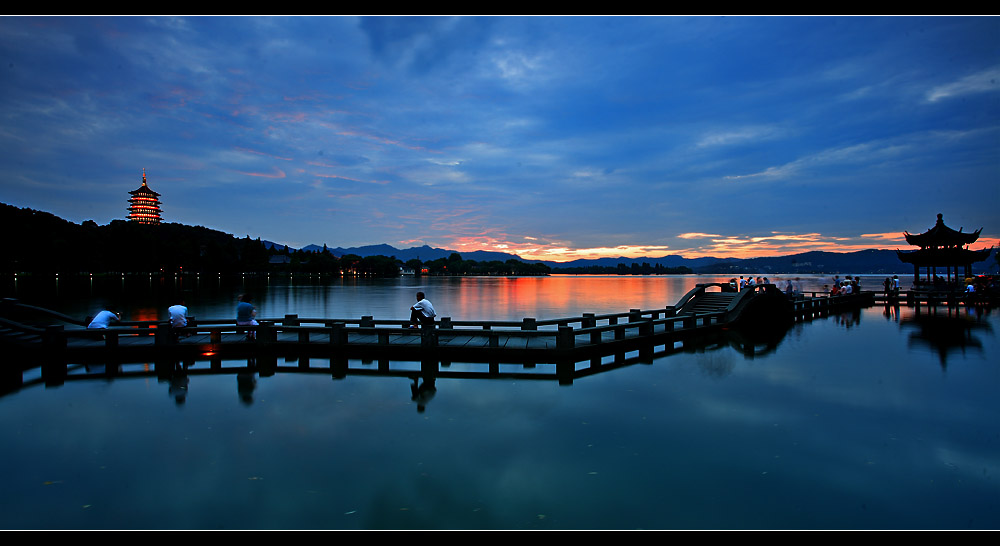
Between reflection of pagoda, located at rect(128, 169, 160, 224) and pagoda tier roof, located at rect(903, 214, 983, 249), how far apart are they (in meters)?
244

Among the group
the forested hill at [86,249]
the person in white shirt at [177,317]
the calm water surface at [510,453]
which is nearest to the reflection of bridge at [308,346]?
the person in white shirt at [177,317]

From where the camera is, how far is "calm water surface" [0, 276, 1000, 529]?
Result: 532cm

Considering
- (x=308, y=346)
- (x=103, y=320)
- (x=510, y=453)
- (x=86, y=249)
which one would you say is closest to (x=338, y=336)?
(x=308, y=346)

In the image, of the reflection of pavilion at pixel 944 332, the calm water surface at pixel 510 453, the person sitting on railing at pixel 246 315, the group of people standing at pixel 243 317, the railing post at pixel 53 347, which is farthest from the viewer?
the reflection of pavilion at pixel 944 332

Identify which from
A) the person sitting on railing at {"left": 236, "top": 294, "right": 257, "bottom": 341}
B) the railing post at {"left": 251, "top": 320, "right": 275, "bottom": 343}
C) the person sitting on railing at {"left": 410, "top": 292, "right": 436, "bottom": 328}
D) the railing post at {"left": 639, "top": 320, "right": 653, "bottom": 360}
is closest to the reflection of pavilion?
the railing post at {"left": 639, "top": 320, "right": 653, "bottom": 360}

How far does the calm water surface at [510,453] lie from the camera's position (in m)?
5.32

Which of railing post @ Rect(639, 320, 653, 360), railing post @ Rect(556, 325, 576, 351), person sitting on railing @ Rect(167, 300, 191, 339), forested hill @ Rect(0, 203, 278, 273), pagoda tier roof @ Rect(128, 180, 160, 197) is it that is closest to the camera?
railing post @ Rect(556, 325, 576, 351)

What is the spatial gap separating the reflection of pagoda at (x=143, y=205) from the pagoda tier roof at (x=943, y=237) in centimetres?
24363

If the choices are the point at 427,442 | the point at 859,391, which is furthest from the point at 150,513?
the point at 859,391

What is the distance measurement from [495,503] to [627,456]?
2604mm

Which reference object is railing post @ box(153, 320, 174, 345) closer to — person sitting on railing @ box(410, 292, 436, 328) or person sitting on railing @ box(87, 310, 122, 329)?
person sitting on railing @ box(87, 310, 122, 329)

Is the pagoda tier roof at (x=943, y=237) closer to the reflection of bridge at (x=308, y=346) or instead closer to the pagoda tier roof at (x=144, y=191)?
the reflection of bridge at (x=308, y=346)

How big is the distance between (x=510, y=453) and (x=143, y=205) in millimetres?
238703

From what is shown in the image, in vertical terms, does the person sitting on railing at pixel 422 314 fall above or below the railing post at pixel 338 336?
above
